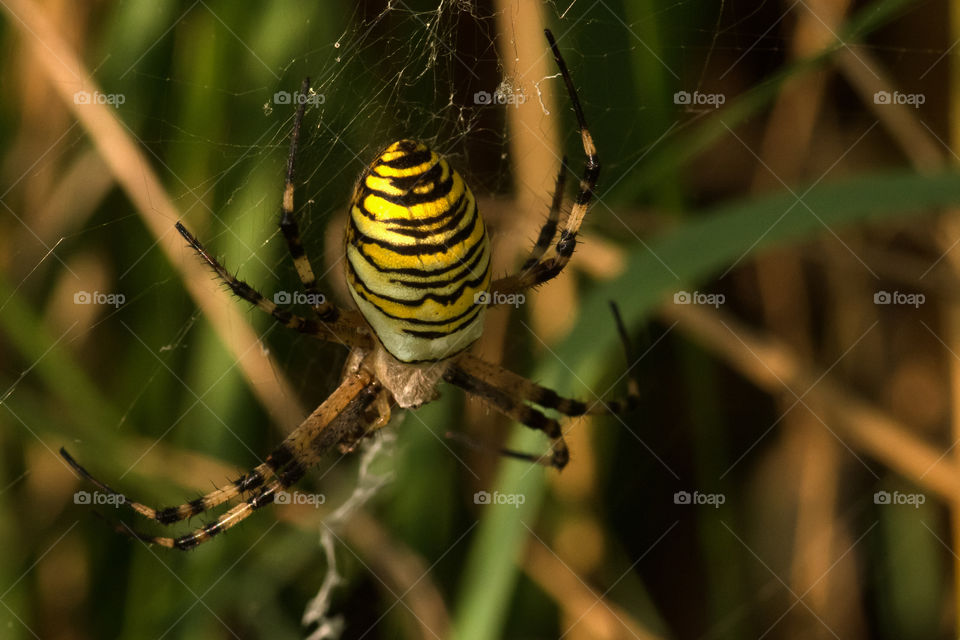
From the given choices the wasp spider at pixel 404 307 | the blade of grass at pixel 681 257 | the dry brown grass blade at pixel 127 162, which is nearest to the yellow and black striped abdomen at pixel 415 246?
the wasp spider at pixel 404 307

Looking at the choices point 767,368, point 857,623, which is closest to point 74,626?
point 767,368

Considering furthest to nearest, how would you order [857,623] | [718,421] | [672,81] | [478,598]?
[857,623], [718,421], [672,81], [478,598]

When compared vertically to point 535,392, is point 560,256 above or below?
above

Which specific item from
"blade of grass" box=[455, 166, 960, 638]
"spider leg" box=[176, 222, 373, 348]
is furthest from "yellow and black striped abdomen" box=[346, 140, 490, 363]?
"blade of grass" box=[455, 166, 960, 638]

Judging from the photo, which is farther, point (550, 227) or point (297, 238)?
point (550, 227)

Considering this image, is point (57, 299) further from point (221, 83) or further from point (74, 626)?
point (74, 626)

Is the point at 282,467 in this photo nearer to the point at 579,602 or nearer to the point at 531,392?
the point at 531,392

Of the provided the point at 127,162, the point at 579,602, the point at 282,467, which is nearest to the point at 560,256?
the point at 282,467

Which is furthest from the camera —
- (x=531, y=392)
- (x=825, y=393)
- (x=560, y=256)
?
(x=825, y=393)

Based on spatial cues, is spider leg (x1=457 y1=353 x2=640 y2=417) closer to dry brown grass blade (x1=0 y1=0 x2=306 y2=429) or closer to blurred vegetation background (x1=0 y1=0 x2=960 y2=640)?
blurred vegetation background (x1=0 y1=0 x2=960 y2=640)
